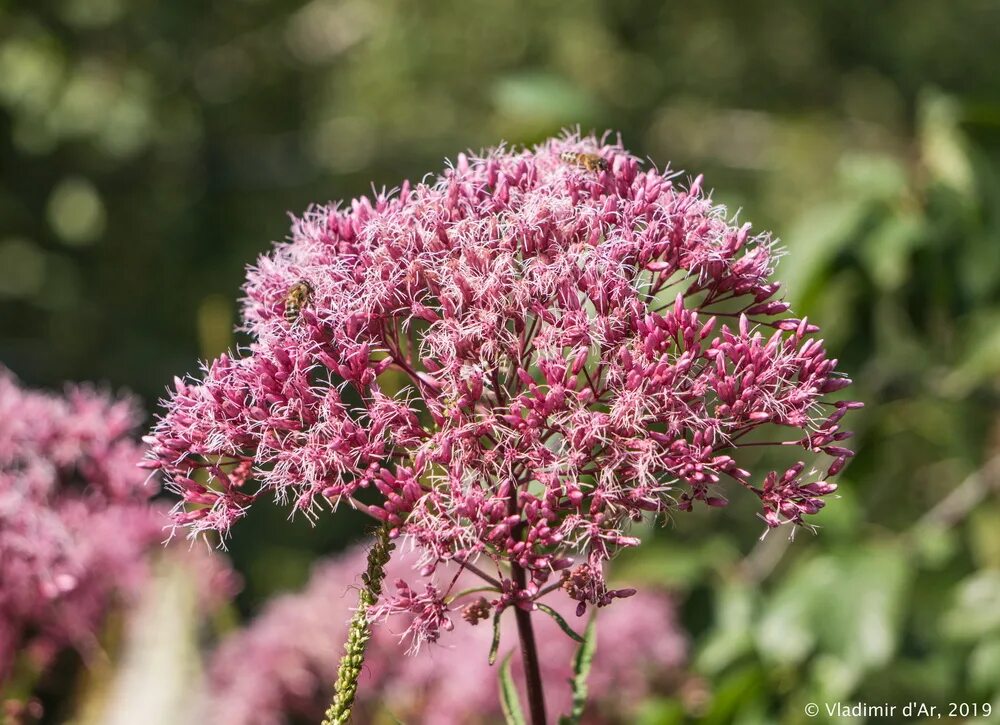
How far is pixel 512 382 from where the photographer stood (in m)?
1.37

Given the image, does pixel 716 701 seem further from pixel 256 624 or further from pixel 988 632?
pixel 256 624

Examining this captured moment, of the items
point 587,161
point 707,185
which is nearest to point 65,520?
point 587,161

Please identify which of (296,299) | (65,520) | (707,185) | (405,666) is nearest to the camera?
(296,299)

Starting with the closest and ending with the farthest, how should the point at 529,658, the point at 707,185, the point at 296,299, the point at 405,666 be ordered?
the point at 529,658, the point at 296,299, the point at 405,666, the point at 707,185

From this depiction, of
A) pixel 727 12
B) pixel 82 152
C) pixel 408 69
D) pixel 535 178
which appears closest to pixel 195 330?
pixel 82 152

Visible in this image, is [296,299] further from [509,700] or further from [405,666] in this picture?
[405,666]

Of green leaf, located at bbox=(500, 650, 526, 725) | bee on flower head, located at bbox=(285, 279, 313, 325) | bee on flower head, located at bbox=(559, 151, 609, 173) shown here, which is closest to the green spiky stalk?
green leaf, located at bbox=(500, 650, 526, 725)

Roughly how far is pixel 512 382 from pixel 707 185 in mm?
7628

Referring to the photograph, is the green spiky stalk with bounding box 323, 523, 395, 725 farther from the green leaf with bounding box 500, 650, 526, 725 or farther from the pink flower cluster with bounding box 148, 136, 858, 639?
the green leaf with bounding box 500, 650, 526, 725

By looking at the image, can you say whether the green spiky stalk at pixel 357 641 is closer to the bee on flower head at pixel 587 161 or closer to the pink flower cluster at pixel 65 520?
the bee on flower head at pixel 587 161

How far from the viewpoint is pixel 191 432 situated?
1.33 meters

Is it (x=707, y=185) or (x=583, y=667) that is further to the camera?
(x=707, y=185)

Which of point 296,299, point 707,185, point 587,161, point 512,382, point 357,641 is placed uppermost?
point 707,185

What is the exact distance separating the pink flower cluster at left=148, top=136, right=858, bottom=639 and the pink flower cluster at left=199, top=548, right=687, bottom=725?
0.85 meters
